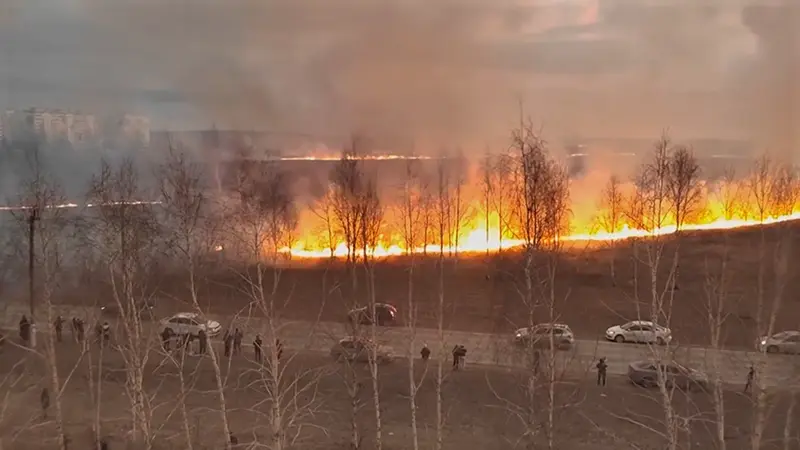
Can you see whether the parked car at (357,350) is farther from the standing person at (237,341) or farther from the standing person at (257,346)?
the standing person at (237,341)

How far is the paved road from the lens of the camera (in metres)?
4.83

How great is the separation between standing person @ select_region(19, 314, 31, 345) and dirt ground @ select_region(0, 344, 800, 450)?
121mm

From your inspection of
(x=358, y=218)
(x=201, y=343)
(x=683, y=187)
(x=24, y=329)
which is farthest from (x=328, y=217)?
(x=24, y=329)

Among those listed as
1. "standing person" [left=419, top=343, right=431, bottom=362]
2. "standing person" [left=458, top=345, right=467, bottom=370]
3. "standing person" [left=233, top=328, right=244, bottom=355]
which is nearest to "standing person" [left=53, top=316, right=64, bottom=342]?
"standing person" [left=233, top=328, right=244, bottom=355]

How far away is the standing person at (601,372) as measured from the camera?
5223mm

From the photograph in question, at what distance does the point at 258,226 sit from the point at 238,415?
1462mm

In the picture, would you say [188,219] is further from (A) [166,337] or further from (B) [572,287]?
(B) [572,287]

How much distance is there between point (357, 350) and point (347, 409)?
67 cm

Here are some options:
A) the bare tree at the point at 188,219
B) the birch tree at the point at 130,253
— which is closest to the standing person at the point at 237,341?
the bare tree at the point at 188,219

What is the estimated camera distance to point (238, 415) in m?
5.08

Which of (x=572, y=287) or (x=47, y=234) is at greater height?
(x=47, y=234)

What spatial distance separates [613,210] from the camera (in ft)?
17.3

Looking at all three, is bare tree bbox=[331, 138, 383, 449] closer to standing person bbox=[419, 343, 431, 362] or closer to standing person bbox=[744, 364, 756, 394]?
standing person bbox=[419, 343, 431, 362]

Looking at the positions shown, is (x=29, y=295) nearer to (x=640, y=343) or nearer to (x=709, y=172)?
(x=640, y=343)
